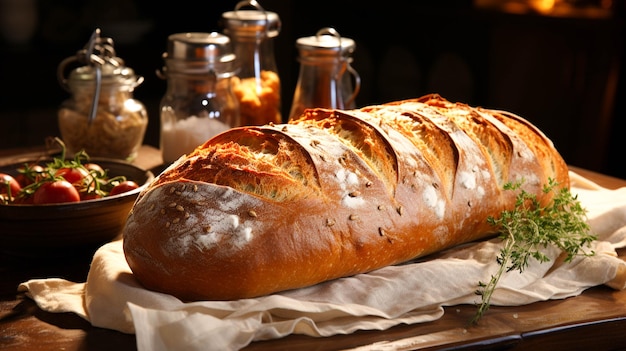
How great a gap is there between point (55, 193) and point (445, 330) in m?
0.75

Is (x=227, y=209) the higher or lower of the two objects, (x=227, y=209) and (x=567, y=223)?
the higher

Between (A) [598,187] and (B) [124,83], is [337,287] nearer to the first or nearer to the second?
(A) [598,187]

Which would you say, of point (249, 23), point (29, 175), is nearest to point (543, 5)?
point (249, 23)

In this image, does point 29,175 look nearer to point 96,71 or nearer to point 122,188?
point 122,188

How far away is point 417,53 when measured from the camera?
14.4 ft

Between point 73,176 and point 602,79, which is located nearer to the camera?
point 73,176

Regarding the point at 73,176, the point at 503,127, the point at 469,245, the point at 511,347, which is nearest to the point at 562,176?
the point at 503,127

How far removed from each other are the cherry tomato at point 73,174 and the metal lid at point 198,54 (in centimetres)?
54

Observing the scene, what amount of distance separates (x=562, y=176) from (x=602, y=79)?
211 cm

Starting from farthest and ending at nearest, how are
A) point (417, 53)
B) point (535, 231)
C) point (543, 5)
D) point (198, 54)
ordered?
1. point (417, 53)
2. point (543, 5)
3. point (198, 54)
4. point (535, 231)

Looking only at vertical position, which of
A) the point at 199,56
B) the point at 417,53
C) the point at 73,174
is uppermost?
the point at 199,56

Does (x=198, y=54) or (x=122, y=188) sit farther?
(x=198, y=54)

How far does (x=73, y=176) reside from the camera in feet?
5.52

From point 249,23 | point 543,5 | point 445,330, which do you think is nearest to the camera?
point 445,330
